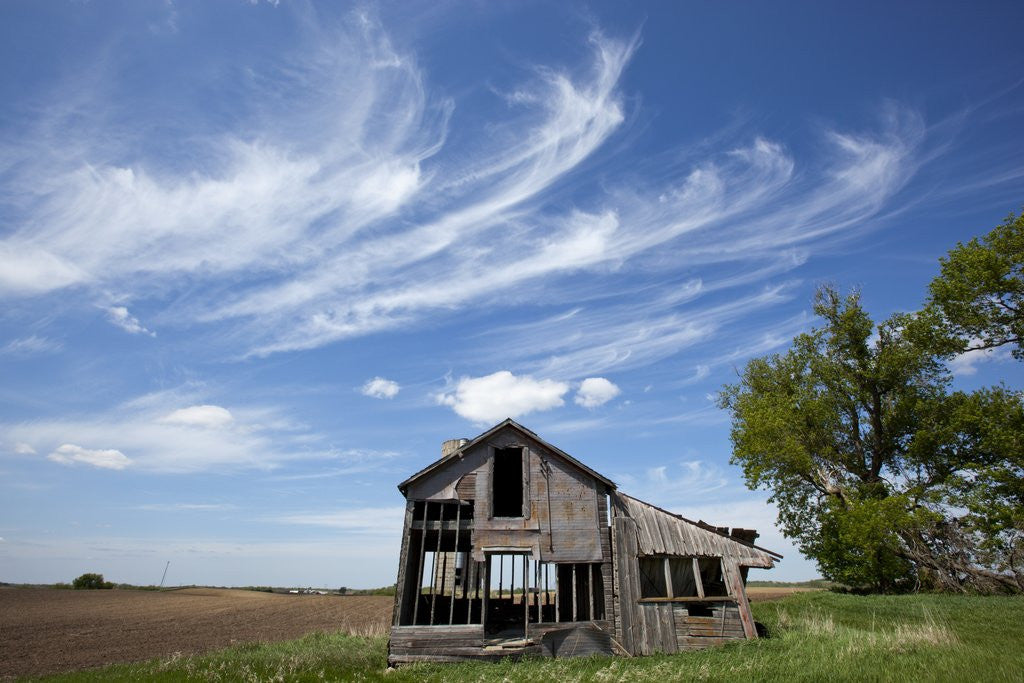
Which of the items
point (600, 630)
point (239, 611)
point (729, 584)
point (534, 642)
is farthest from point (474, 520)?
point (239, 611)

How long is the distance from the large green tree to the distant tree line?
0.06 m

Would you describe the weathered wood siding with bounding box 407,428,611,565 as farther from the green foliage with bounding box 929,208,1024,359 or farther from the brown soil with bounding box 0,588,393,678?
the green foliage with bounding box 929,208,1024,359

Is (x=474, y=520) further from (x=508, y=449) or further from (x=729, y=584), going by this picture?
(x=729, y=584)

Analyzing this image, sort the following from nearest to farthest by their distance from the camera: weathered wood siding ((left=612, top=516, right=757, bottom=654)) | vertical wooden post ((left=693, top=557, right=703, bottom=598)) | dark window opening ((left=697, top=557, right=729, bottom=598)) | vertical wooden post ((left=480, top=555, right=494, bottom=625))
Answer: vertical wooden post ((left=480, top=555, right=494, bottom=625)) → weathered wood siding ((left=612, top=516, right=757, bottom=654)) → vertical wooden post ((left=693, top=557, right=703, bottom=598)) → dark window opening ((left=697, top=557, right=729, bottom=598))

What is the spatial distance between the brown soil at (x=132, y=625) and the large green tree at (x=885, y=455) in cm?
2379

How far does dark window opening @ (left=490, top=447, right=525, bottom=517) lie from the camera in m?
21.3

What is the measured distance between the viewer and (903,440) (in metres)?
29.0

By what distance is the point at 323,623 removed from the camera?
31984mm

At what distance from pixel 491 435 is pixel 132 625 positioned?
26122mm

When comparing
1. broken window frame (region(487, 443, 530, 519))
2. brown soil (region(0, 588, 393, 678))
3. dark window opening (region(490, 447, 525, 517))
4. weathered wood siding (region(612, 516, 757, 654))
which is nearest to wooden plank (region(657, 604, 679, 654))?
weathered wood siding (region(612, 516, 757, 654))

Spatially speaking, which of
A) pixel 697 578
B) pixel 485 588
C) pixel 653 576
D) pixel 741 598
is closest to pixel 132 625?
pixel 485 588

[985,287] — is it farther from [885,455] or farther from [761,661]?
[761,661]

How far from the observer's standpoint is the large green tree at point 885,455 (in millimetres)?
23203

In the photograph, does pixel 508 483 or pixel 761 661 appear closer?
pixel 761 661
